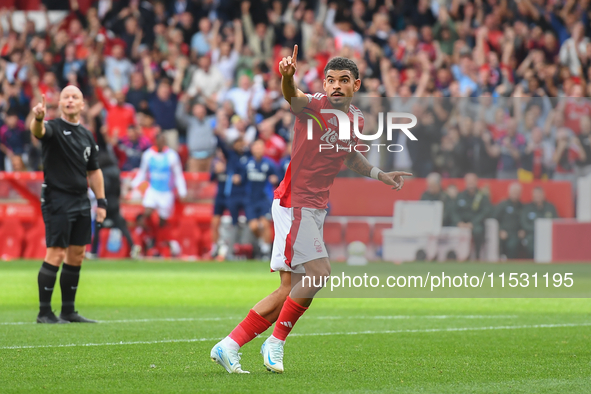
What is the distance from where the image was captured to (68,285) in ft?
29.3

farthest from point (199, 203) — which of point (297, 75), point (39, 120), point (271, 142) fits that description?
point (39, 120)

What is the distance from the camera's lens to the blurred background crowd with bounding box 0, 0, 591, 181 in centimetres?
1827

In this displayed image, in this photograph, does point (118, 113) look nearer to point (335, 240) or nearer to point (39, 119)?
point (335, 240)

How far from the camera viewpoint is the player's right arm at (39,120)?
7.91m

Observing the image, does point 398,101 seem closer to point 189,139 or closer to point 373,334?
point 189,139

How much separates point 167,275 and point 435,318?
6.20 m

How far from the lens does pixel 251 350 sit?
7.24 metres

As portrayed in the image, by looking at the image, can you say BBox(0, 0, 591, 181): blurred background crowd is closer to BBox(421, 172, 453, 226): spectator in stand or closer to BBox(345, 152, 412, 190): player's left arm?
BBox(421, 172, 453, 226): spectator in stand

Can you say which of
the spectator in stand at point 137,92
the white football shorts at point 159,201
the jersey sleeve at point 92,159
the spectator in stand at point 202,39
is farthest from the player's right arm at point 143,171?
the jersey sleeve at point 92,159

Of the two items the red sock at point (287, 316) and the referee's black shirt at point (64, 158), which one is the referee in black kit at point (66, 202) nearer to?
the referee's black shirt at point (64, 158)

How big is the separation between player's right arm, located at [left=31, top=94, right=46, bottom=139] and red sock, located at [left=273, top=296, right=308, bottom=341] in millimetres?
3273

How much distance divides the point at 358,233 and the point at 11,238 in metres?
6.93

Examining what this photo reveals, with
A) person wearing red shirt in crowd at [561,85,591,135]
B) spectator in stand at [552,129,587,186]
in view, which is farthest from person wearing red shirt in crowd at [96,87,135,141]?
Result: person wearing red shirt in crowd at [561,85,591,135]

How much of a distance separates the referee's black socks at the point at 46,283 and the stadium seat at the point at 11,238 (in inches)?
379
